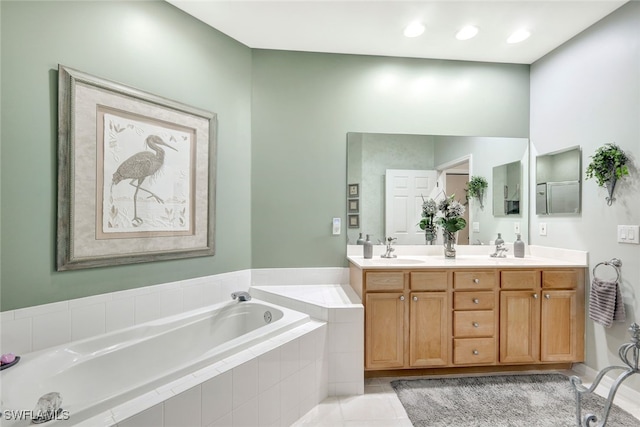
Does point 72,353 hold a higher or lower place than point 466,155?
lower

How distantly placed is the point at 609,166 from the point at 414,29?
1.71 meters

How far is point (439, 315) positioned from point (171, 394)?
6.00 feet

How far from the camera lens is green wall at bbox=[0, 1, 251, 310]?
1.52m

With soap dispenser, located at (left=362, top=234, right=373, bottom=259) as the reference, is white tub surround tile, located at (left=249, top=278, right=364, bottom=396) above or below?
below

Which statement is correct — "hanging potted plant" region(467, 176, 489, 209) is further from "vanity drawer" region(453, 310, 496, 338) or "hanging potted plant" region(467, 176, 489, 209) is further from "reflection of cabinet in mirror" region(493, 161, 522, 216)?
"vanity drawer" region(453, 310, 496, 338)

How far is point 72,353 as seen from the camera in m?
1.59

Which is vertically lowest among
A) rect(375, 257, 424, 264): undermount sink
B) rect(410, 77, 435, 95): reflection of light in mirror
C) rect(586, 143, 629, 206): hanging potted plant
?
rect(375, 257, 424, 264): undermount sink

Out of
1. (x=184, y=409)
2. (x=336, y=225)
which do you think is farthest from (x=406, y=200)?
(x=184, y=409)

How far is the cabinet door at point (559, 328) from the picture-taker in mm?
2348

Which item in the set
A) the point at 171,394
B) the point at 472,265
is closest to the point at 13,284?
the point at 171,394

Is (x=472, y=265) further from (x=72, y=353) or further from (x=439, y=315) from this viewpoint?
(x=72, y=353)

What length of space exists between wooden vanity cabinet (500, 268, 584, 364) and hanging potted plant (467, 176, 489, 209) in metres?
0.80

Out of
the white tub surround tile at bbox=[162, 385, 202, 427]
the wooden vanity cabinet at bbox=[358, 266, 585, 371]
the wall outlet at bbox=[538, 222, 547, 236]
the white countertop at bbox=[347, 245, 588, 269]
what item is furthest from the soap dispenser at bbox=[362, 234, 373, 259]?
the white tub surround tile at bbox=[162, 385, 202, 427]

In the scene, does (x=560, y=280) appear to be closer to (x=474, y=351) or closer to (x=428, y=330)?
(x=474, y=351)
